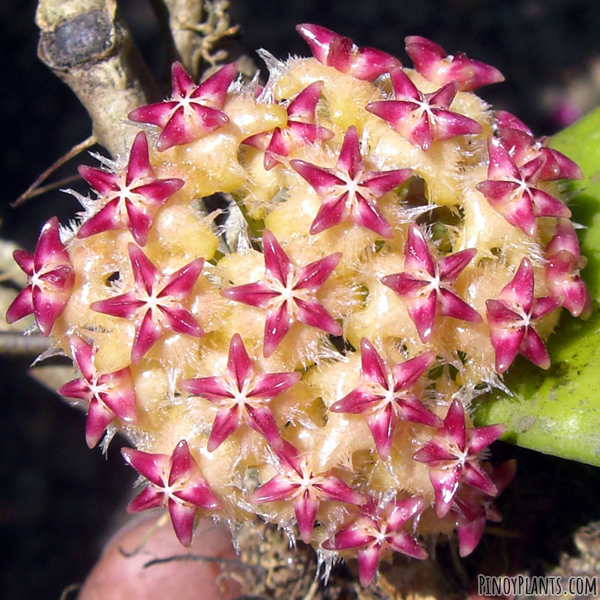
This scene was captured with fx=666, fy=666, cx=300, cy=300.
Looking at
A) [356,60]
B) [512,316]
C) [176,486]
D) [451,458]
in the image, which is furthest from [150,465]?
[356,60]

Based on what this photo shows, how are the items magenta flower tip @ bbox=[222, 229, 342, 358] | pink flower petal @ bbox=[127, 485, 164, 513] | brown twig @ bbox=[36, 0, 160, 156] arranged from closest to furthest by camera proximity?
magenta flower tip @ bbox=[222, 229, 342, 358] → pink flower petal @ bbox=[127, 485, 164, 513] → brown twig @ bbox=[36, 0, 160, 156]

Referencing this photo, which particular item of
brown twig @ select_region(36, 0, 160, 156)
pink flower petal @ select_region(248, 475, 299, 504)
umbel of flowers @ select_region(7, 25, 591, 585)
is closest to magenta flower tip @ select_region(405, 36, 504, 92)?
umbel of flowers @ select_region(7, 25, 591, 585)

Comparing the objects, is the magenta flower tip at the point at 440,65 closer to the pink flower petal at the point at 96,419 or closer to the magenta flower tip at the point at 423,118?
the magenta flower tip at the point at 423,118

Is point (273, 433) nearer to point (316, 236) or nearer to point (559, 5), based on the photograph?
point (316, 236)

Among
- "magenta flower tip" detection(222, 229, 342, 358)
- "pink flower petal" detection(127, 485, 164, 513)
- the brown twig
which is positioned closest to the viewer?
"magenta flower tip" detection(222, 229, 342, 358)

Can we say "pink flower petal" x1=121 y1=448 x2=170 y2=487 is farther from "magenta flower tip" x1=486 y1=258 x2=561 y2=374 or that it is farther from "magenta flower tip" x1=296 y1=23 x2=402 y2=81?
"magenta flower tip" x1=296 y1=23 x2=402 y2=81

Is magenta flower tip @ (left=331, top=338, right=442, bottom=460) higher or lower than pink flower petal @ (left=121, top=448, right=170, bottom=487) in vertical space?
higher

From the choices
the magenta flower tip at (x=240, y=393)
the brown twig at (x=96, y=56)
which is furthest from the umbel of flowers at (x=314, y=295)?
the brown twig at (x=96, y=56)

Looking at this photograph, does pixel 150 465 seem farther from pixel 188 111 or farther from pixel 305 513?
pixel 188 111
